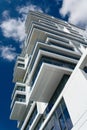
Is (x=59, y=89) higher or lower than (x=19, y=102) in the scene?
higher

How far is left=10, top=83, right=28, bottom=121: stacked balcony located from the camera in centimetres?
3356

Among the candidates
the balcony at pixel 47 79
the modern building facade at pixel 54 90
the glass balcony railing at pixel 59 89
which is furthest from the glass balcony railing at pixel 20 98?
the balcony at pixel 47 79

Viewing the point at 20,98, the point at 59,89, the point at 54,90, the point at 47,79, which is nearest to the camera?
the point at 47,79

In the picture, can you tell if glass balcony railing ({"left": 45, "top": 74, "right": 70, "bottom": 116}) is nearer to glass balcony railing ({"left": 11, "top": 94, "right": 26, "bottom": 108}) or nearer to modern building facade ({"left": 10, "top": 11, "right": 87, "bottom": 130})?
modern building facade ({"left": 10, "top": 11, "right": 87, "bottom": 130})

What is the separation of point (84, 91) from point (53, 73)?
255 inches

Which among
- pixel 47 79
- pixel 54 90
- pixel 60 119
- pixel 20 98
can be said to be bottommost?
pixel 20 98

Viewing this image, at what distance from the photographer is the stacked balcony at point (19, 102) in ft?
110

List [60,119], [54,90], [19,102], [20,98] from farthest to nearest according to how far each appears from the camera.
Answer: [20,98] < [19,102] < [54,90] < [60,119]

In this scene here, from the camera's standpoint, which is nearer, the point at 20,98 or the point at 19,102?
the point at 19,102

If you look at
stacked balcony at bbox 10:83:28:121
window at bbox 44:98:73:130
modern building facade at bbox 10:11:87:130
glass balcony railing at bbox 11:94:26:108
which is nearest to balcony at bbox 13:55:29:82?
stacked balcony at bbox 10:83:28:121

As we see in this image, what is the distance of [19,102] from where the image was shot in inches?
1332

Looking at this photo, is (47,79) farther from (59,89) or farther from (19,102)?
(19,102)

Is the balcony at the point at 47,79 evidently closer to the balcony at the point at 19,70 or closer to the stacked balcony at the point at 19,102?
the stacked balcony at the point at 19,102

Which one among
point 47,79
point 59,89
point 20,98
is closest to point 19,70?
point 20,98
